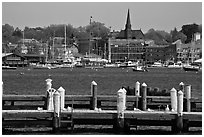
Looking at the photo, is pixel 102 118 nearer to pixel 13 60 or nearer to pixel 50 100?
pixel 50 100

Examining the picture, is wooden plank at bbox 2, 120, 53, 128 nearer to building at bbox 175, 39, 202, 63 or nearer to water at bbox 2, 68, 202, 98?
water at bbox 2, 68, 202, 98

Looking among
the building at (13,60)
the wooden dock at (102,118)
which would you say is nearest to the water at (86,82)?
the wooden dock at (102,118)

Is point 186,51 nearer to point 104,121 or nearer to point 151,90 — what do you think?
point 151,90

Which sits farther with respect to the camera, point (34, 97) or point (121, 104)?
point (34, 97)

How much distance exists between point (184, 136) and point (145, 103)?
686 centimetres

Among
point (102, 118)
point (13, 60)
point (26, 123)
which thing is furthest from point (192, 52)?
point (26, 123)

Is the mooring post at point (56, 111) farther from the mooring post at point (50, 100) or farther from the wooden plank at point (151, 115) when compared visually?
the mooring post at point (50, 100)

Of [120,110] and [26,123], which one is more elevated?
[120,110]

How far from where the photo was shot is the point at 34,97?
2578 cm

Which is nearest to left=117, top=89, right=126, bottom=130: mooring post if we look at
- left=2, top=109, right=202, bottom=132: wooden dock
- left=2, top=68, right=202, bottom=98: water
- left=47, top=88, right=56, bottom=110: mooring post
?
left=2, top=109, right=202, bottom=132: wooden dock

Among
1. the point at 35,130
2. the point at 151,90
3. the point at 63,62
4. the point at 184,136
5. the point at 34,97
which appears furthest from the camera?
the point at 63,62

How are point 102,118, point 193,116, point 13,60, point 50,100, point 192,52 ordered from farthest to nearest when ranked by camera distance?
point 192,52 < point 13,60 < point 50,100 < point 102,118 < point 193,116

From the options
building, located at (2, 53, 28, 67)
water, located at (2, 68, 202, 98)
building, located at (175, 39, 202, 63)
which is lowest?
water, located at (2, 68, 202, 98)

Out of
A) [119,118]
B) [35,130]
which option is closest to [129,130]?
[119,118]
